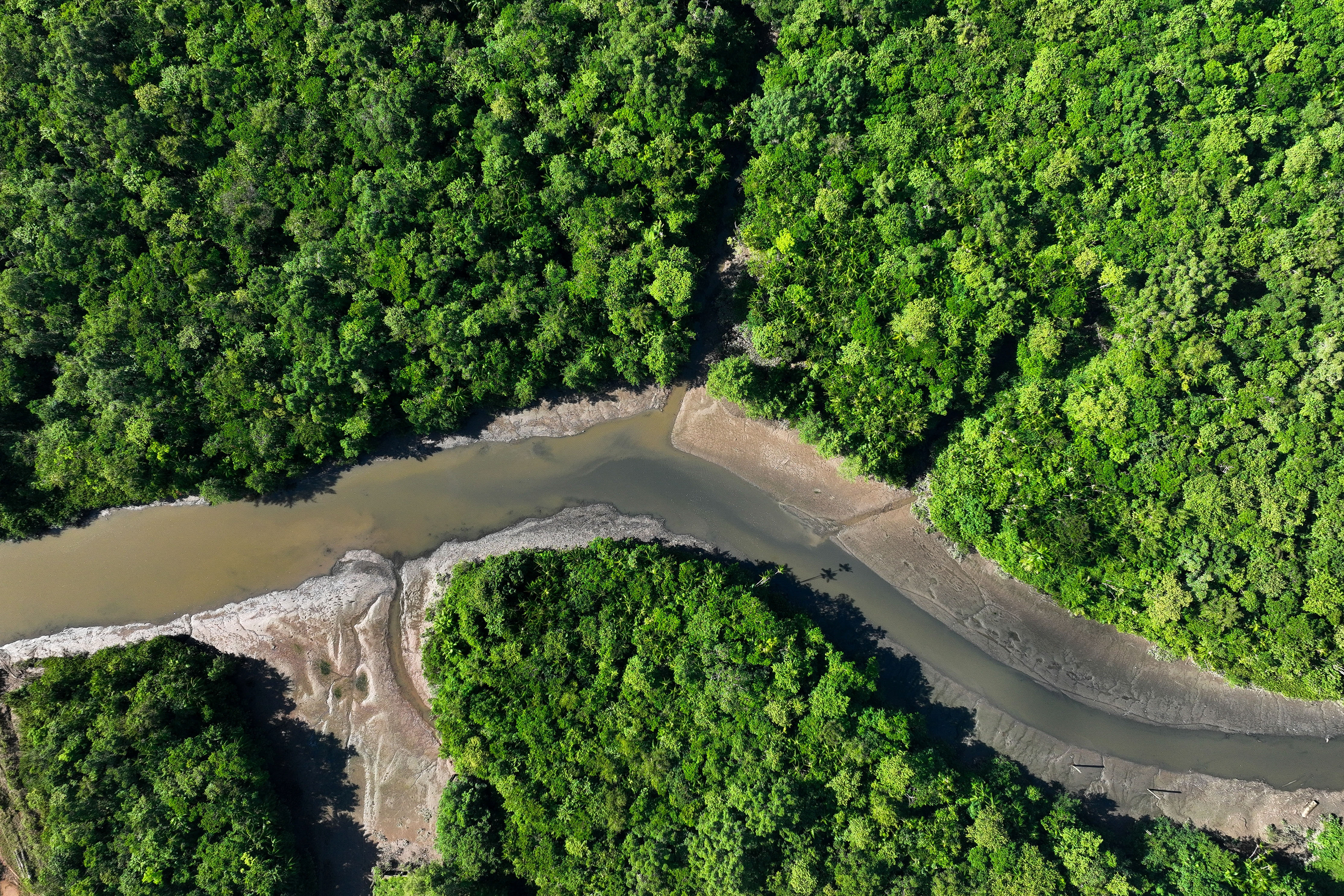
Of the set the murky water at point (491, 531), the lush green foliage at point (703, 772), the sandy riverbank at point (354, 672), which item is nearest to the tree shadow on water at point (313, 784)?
the sandy riverbank at point (354, 672)

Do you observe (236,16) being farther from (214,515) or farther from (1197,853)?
(1197,853)

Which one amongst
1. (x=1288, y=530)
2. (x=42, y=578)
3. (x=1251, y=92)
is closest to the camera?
(x=1288, y=530)

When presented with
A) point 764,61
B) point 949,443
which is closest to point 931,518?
point 949,443

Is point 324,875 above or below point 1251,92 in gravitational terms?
below

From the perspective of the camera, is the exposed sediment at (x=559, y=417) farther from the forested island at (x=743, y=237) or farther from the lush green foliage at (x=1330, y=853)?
the lush green foliage at (x=1330, y=853)

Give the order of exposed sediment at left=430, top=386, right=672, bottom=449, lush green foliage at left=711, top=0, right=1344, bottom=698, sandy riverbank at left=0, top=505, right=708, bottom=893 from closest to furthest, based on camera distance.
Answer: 1. lush green foliage at left=711, top=0, right=1344, bottom=698
2. sandy riverbank at left=0, top=505, right=708, bottom=893
3. exposed sediment at left=430, top=386, right=672, bottom=449

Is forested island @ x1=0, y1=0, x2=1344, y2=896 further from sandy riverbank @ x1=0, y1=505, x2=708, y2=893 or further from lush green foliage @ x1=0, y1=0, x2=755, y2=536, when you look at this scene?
sandy riverbank @ x1=0, y1=505, x2=708, y2=893

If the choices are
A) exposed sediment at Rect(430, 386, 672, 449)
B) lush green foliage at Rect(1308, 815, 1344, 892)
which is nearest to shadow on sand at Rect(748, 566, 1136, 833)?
lush green foliage at Rect(1308, 815, 1344, 892)
